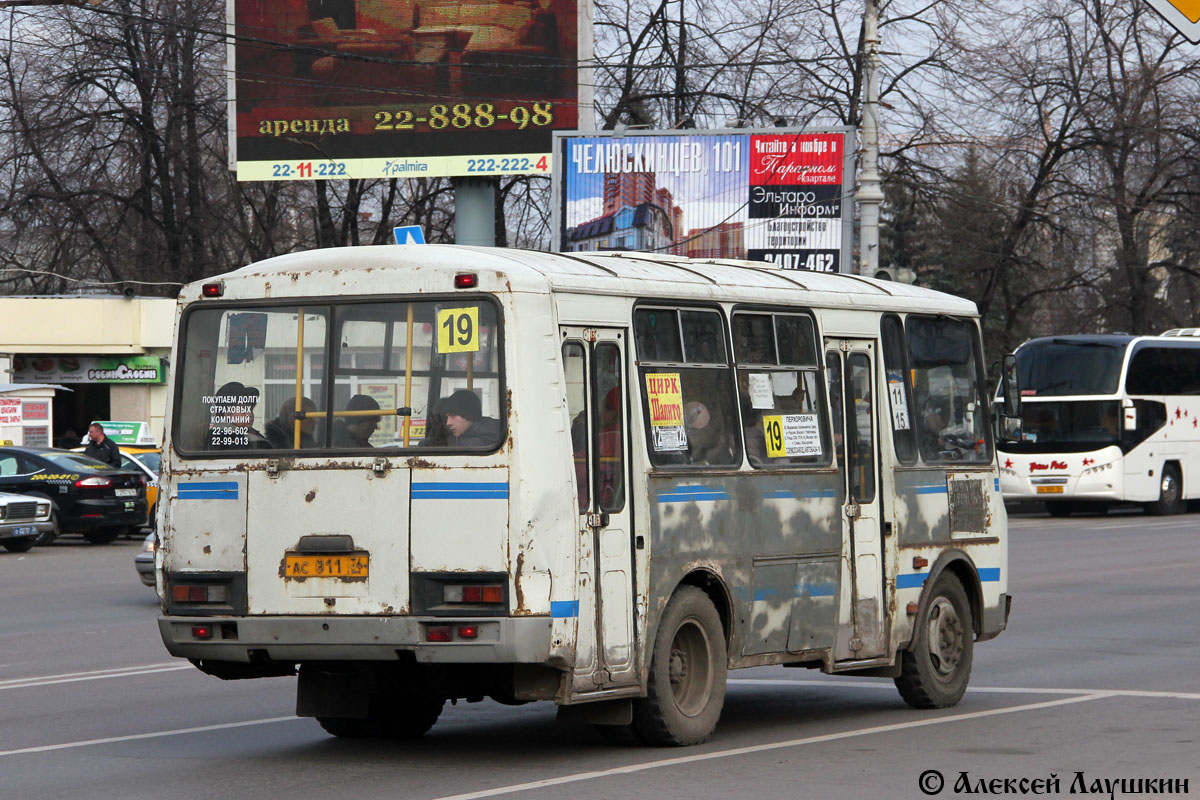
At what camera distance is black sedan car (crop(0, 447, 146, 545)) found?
1049 inches

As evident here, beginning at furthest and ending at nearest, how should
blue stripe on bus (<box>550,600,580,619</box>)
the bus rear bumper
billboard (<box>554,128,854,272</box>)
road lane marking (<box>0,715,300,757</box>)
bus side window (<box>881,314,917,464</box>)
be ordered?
billboard (<box>554,128,854,272</box>) < bus side window (<box>881,314,917,464</box>) < road lane marking (<box>0,715,300,757</box>) < blue stripe on bus (<box>550,600,580,619</box>) < the bus rear bumper

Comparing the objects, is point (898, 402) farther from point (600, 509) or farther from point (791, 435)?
point (600, 509)

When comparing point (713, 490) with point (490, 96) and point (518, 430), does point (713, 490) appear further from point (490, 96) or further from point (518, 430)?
point (490, 96)

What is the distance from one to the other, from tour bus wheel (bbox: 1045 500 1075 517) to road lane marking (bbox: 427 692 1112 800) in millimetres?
28399

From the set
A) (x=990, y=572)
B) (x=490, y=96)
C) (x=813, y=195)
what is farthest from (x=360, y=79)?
(x=990, y=572)

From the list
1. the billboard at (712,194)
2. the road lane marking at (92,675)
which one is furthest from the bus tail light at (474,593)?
the billboard at (712,194)

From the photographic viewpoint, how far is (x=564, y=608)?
831 cm

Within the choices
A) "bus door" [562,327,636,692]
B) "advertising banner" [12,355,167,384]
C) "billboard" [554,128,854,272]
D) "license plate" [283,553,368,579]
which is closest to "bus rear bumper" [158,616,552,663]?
"license plate" [283,553,368,579]

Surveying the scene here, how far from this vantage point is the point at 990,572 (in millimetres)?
11781

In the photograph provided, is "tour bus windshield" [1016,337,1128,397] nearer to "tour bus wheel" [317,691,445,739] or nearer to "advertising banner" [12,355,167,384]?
"advertising banner" [12,355,167,384]

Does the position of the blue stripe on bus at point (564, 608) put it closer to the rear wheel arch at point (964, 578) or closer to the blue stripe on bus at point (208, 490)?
the blue stripe on bus at point (208, 490)

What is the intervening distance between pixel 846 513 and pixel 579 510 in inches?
97.8

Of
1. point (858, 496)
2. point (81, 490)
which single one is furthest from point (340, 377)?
point (81, 490)

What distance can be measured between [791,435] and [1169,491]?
2892 centimetres
